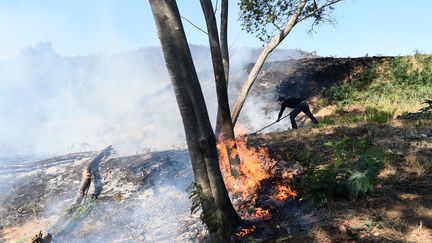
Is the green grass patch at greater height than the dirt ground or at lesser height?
greater

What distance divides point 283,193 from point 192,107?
2453mm

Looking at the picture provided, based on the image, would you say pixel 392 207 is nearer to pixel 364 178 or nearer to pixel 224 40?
pixel 364 178

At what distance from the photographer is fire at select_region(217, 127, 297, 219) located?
572 centimetres

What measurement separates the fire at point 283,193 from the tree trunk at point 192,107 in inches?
51.9

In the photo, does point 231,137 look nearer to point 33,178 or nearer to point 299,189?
point 299,189

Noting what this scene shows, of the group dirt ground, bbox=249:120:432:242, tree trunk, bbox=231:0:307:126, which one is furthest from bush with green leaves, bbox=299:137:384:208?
tree trunk, bbox=231:0:307:126

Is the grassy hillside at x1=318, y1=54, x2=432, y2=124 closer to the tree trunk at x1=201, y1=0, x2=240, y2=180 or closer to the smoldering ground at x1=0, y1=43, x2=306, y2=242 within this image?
the smoldering ground at x1=0, y1=43, x2=306, y2=242

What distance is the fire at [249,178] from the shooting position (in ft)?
18.8

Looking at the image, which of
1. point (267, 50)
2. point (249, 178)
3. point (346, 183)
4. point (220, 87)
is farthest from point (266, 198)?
point (267, 50)

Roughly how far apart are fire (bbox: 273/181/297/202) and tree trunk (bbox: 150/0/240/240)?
1.32m

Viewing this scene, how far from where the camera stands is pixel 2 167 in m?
11.8

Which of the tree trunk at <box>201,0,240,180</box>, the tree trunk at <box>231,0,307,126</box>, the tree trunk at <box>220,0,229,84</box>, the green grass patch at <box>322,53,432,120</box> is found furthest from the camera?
the green grass patch at <box>322,53,432,120</box>

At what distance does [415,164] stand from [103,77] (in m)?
27.4

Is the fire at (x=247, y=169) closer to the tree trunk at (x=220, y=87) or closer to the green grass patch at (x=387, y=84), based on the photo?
the tree trunk at (x=220, y=87)
